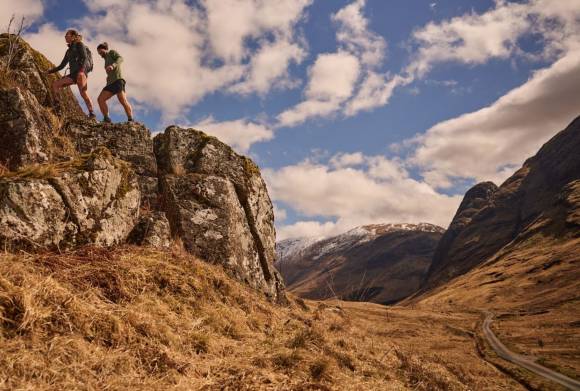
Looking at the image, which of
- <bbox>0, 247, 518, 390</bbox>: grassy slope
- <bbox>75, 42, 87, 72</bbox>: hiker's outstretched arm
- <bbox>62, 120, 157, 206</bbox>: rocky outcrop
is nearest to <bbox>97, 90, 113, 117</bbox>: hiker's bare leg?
<bbox>62, 120, 157, 206</bbox>: rocky outcrop

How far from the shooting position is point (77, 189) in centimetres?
962

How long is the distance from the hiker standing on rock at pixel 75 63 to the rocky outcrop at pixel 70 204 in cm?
523

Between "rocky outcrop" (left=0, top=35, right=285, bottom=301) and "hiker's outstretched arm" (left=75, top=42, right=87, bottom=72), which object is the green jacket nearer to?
"hiker's outstretched arm" (left=75, top=42, right=87, bottom=72)

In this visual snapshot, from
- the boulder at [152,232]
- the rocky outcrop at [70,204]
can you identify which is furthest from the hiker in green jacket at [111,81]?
the boulder at [152,232]

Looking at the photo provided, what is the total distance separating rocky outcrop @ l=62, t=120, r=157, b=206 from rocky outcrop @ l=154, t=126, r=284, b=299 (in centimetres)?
64

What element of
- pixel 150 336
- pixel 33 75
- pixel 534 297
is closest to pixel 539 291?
pixel 534 297

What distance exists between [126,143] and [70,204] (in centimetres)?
679

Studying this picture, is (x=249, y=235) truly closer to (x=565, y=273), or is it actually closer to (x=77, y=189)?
(x=77, y=189)

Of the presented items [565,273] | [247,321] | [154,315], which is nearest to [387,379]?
[247,321]

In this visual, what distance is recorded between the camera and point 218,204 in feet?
51.2

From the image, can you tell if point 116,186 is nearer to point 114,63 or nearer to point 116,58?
point 114,63

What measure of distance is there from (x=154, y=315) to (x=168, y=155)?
10328 mm

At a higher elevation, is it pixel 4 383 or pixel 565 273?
pixel 4 383

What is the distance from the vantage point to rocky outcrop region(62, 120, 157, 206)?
1435 centimetres
